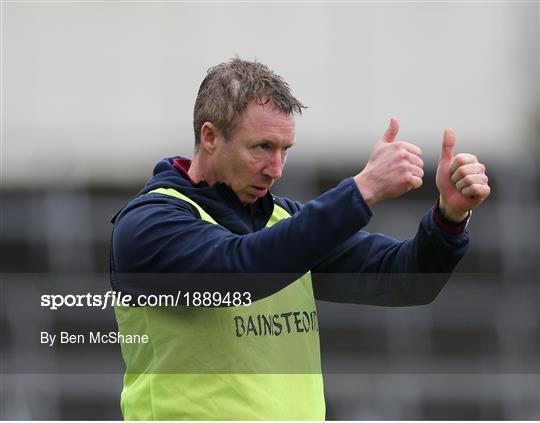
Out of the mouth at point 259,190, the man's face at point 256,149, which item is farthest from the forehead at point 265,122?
the mouth at point 259,190

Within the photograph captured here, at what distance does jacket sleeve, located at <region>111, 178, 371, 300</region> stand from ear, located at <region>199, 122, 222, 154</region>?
0.57 ft

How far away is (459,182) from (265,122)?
1.50ft

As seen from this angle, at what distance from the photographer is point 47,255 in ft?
19.2

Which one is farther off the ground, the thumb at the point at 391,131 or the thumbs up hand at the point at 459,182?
the thumb at the point at 391,131

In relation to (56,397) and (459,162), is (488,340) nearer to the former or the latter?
(56,397)

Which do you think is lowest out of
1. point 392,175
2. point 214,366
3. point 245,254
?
point 214,366

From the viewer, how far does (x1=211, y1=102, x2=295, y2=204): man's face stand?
2443 mm

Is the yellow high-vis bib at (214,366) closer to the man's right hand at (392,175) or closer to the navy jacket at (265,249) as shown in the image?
the navy jacket at (265,249)

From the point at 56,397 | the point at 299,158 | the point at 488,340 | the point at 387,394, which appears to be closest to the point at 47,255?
the point at 56,397

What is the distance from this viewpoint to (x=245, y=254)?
223 centimetres

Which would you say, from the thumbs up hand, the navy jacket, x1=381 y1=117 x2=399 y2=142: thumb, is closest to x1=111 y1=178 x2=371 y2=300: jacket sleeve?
the navy jacket

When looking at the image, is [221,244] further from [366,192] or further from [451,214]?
[451,214]

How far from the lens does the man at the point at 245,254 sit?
7.21ft

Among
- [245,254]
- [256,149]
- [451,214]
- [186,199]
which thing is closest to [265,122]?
[256,149]
